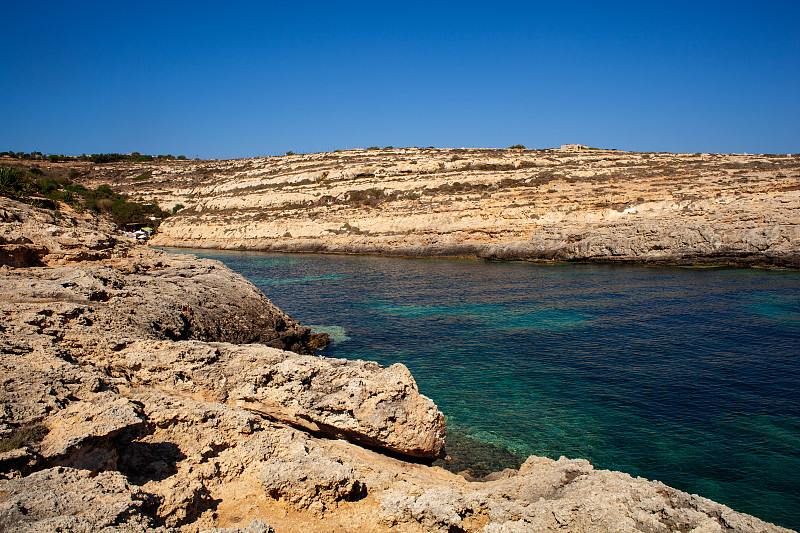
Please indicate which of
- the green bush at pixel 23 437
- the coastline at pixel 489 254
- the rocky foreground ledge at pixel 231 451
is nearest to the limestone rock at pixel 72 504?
the rocky foreground ledge at pixel 231 451

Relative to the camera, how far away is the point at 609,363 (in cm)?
1420

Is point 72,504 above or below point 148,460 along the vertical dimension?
above

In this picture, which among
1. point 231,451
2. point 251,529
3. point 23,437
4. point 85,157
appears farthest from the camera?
point 85,157

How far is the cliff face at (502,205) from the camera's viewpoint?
33.3 meters

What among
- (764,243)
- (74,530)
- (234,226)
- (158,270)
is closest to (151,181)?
(234,226)

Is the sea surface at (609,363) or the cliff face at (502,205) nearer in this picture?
the sea surface at (609,363)

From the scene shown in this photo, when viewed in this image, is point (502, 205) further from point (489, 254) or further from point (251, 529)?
point (251, 529)

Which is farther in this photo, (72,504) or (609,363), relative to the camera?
(609,363)

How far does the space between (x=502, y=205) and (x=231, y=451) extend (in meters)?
39.8

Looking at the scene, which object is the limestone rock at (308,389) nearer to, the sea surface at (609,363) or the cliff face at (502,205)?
the sea surface at (609,363)

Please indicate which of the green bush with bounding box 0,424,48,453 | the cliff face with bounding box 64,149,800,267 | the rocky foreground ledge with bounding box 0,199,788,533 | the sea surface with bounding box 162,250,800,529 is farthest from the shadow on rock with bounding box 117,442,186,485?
the cliff face with bounding box 64,149,800,267

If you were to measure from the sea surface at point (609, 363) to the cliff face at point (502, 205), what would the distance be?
4790 millimetres

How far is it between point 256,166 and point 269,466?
76.6m

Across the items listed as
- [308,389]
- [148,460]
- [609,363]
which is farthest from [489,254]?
[148,460]
